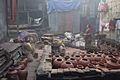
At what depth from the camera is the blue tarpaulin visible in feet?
84.6

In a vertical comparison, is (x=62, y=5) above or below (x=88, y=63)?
above

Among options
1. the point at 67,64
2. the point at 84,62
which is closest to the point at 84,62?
the point at 84,62

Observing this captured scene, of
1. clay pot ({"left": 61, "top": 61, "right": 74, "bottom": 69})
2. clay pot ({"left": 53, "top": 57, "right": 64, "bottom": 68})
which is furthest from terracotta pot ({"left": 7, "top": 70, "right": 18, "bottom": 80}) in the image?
clay pot ({"left": 61, "top": 61, "right": 74, "bottom": 69})

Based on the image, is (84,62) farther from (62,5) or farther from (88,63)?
(62,5)

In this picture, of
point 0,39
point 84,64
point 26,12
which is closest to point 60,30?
point 26,12

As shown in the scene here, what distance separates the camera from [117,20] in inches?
651

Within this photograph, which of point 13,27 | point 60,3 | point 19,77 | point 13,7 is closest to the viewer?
point 19,77

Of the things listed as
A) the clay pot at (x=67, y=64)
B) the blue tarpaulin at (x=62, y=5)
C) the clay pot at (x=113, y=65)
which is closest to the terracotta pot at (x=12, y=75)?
the clay pot at (x=67, y=64)

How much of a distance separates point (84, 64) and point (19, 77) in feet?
7.56

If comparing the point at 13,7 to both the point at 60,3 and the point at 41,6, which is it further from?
the point at 60,3

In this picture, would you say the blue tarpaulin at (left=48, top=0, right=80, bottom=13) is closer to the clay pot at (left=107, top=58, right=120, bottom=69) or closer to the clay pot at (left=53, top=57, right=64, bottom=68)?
the clay pot at (left=53, top=57, right=64, bottom=68)

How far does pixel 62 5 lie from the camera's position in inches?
1023

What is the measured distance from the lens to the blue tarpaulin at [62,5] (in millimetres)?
25781

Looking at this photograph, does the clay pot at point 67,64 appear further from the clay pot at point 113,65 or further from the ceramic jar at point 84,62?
the clay pot at point 113,65
